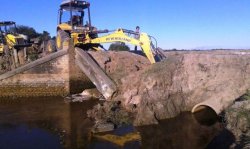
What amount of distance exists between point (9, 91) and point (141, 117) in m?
8.09

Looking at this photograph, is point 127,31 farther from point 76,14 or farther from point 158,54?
point 76,14

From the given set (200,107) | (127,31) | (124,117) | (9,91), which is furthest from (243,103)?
(9,91)

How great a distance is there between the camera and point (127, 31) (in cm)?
1803

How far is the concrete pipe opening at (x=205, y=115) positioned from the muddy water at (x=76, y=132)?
21 cm

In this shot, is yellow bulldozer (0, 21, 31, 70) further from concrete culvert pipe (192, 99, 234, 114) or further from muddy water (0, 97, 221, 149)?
concrete culvert pipe (192, 99, 234, 114)

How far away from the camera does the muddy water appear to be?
1164 cm

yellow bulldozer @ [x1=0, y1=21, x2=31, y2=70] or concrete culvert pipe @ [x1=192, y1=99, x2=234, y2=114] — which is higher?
yellow bulldozer @ [x1=0, y1=21, x2=31, y2=70]

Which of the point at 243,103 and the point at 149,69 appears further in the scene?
the point at 149,69

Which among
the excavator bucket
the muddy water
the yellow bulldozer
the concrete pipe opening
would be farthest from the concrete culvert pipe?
the yellow bulldozer

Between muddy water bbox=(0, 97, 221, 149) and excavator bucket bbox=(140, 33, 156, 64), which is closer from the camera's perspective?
muddy water bbox=(0, 97, 221, 149)

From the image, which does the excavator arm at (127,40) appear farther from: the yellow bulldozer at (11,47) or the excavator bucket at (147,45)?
the yellow bulldozer at (11,47)

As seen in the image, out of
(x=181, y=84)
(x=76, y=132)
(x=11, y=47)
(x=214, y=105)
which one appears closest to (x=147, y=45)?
(x=181, y=84)

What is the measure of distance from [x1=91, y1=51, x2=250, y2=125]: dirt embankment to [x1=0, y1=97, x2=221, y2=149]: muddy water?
2.80 ft

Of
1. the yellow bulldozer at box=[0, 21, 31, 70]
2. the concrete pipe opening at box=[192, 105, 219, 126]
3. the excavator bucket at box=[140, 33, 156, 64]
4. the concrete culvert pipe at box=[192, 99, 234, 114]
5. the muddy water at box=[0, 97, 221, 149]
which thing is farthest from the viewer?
the yellow bulldozer at box=[0, 21, 31, 70]
